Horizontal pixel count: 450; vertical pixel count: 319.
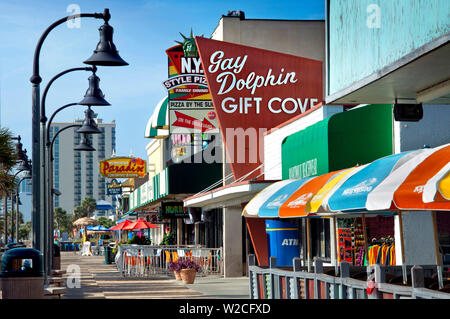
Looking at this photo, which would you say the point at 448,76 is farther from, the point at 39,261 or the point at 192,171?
the point at 192,171

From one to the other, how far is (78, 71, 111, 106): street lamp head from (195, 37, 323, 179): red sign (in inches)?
235

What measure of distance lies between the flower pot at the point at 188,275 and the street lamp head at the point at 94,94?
8.44 metres

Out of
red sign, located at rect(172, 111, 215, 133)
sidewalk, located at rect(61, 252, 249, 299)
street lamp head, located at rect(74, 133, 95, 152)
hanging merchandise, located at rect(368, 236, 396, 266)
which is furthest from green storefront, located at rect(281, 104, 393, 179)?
red sign, located at rect(172, 111, 215, 133)

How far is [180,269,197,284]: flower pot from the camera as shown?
24797 mm

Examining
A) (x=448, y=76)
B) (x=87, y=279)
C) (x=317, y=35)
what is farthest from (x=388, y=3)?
(x=87, y=279)

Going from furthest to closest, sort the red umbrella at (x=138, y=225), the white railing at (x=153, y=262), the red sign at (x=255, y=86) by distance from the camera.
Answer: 1. the red umbrella at (x=138, y=225)
2. the white railing at (x=153, y=262)
3. the red sign at (x=255, y=86)

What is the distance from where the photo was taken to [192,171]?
30.9m

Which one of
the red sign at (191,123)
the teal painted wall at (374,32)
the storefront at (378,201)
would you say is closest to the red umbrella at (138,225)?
the red sign at (191,123)

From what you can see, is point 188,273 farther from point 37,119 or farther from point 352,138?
point 37,119

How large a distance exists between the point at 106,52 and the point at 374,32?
558 centimetres

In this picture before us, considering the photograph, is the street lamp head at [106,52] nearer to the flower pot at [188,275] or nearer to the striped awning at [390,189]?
the striped awning at [390,189]

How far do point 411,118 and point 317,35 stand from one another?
1693 cm

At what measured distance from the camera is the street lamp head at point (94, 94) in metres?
17.5
